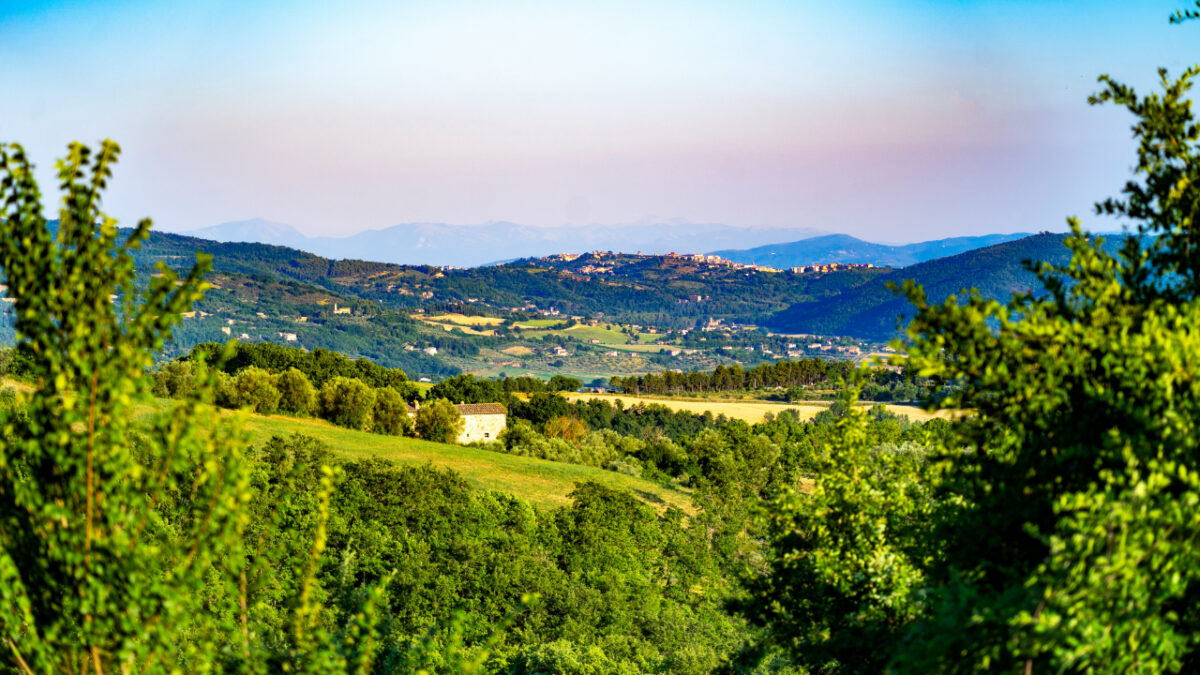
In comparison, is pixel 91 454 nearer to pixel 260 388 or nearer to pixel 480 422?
pixel 260 388

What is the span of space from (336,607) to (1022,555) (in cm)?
2837

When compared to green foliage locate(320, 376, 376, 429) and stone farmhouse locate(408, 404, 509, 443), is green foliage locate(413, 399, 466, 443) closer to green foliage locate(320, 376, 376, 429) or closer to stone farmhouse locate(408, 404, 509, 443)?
stone farmhouse locate(408, 404, 509, 443)

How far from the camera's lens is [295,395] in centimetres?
7912

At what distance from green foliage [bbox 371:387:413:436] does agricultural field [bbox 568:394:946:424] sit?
4846 centimetres

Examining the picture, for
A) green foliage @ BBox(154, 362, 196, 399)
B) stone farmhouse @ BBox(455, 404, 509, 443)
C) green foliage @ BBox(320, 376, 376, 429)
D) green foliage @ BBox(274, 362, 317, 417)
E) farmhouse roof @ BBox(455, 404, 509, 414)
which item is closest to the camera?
green foliage @ BBox(154, 362, 196, 399)

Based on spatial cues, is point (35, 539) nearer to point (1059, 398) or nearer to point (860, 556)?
point (1059, 398)

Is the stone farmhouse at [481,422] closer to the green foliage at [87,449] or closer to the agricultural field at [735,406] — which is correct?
the agricultural field at [735,406]

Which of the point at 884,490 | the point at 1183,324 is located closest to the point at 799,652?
the point at 884,490

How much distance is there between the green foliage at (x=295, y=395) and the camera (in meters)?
79.1

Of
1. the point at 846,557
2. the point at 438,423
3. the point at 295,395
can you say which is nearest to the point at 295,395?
the point at 295,395

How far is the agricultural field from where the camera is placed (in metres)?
127

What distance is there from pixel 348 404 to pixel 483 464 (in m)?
18.4

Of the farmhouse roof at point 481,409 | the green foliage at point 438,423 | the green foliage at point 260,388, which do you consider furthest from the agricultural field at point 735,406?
the green foliage at point 260,388

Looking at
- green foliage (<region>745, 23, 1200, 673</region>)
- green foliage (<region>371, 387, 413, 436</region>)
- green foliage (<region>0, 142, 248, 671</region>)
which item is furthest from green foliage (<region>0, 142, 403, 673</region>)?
green foliage (<region>371, 387, 413, 436</region>)
